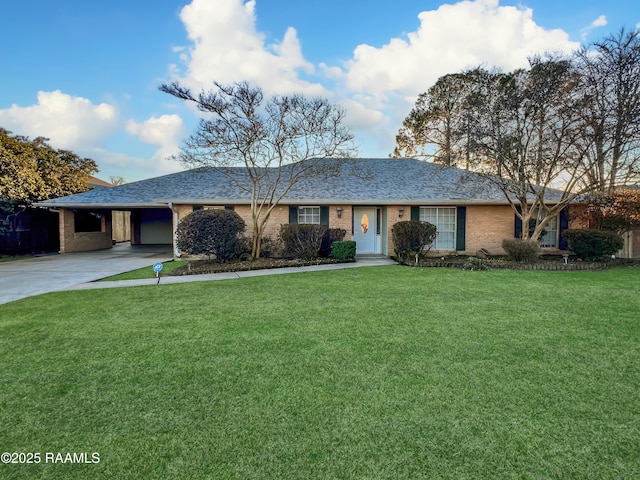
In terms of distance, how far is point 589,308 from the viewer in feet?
→ 19.3

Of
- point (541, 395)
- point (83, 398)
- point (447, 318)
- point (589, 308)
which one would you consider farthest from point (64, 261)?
point (589, 308)

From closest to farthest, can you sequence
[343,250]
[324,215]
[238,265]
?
[238,265] < [343,250] < [324,215]

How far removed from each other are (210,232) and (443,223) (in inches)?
365

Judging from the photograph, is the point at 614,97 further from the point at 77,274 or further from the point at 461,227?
the point at 77,274

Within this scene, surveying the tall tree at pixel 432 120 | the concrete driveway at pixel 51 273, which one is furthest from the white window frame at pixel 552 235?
the concrete driveway at pixel 51 273

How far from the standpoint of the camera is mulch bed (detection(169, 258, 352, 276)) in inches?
400

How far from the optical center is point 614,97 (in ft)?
34.2

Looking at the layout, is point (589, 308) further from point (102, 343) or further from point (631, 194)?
point (631, 194)

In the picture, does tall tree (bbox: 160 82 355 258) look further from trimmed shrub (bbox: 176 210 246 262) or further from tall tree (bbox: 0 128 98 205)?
tall tree (bbox: 0 128 98 205)

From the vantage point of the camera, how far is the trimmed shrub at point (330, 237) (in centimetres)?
1264

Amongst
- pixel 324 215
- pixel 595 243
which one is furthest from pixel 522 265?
pixel 324 215

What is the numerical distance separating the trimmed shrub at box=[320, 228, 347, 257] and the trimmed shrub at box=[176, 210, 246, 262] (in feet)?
10.6

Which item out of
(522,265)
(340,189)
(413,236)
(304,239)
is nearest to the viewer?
(522,265)

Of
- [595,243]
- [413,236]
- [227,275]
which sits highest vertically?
[413,236]
